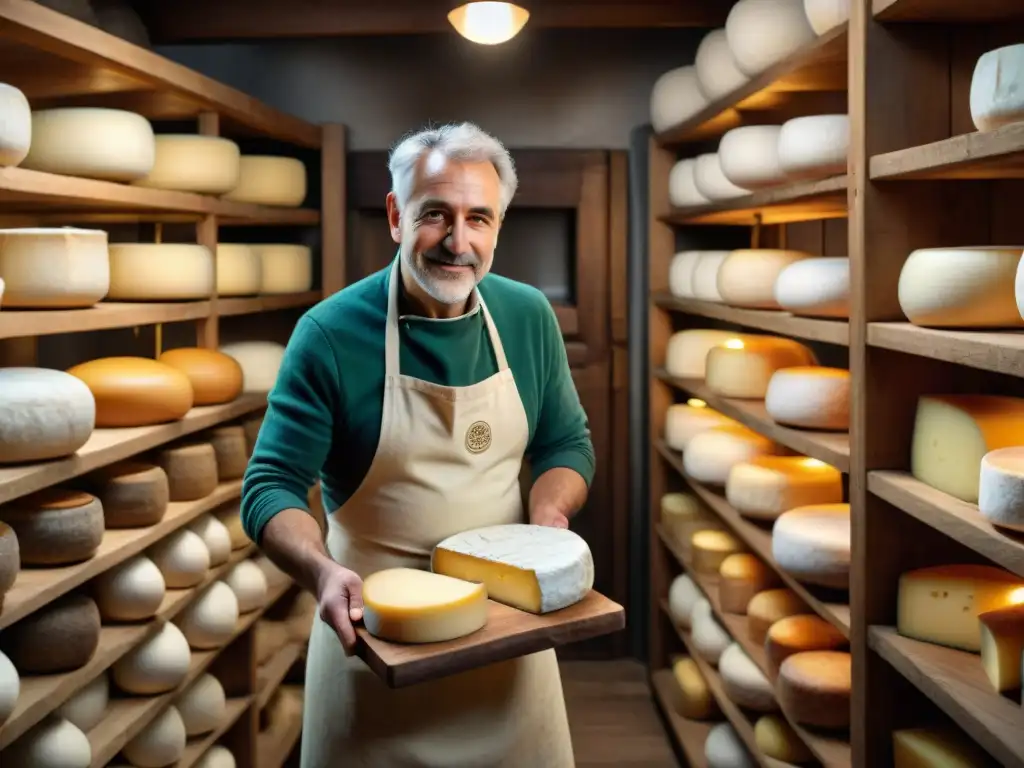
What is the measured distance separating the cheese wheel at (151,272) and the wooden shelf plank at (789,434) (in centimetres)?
138

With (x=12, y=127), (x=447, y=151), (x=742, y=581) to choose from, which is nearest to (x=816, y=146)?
(x=447, y=151)

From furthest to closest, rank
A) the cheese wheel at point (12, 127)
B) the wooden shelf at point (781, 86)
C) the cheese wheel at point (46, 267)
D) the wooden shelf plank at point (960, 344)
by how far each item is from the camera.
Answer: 1. the wooden shelf at point (781, 86)
2. the cheese wheel at point (46, 267)
3. the cheese wheel at point (12, 127)
4. the wooden shelf plank at point (960, 344)

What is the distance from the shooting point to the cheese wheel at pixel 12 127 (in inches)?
73.9

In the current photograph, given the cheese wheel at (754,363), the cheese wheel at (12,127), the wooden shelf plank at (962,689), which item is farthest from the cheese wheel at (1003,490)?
the cheese wheel at (12,127)

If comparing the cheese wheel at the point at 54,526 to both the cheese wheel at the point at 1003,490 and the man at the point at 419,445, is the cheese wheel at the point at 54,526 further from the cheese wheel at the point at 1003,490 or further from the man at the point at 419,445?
the cheese wheel at the point at 1003,490

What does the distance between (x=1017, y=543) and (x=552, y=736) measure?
0.99 meters

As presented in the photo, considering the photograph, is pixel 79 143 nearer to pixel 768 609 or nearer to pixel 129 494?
pixel 129 494

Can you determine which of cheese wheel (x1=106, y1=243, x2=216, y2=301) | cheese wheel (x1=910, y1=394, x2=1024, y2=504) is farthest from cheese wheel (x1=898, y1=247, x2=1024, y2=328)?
cheese wheel (x1=106, y1=243, x2=216, y2=301)

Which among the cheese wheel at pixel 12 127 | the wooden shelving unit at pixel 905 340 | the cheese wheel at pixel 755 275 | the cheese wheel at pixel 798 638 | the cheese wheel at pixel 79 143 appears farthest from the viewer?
the cheese wheel at pixel 755 275

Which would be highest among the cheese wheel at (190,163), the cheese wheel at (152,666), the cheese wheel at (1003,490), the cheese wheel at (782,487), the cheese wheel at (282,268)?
the cheese wheel at (190,163)

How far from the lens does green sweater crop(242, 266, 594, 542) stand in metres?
1.95

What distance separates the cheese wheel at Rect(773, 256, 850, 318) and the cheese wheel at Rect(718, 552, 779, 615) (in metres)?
0.87

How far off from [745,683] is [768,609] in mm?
185

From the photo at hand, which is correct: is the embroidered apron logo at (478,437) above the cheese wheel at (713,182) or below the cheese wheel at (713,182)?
below
